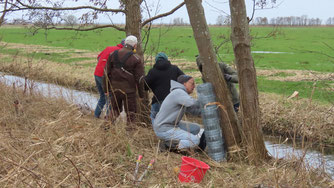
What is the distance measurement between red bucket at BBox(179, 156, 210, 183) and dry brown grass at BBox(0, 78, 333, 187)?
9cm

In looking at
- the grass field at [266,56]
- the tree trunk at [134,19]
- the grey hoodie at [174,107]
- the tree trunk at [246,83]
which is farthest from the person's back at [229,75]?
the tree trunk at [134,19]

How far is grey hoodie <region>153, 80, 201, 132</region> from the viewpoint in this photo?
17.2 feet

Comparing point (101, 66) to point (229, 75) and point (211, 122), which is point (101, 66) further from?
point (211, 122)

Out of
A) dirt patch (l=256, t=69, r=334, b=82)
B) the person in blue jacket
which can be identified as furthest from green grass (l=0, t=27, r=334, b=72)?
the person in blue jacket

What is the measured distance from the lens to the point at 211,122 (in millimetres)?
5211

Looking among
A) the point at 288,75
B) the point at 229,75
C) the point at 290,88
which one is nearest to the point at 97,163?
the point at 229,75

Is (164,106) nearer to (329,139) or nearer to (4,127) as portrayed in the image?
(4,127)

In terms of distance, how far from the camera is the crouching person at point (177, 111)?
5.27 meters

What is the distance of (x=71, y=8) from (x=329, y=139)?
5.73 metres

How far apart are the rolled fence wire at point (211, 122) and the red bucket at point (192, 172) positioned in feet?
3.12

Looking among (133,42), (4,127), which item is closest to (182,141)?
(133,42)

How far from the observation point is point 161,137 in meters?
5.52

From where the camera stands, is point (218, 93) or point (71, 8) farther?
point (71, 8)

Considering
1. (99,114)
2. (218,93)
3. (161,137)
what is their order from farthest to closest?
1. (99,114)
2. (161,137)
3. (218,93)
